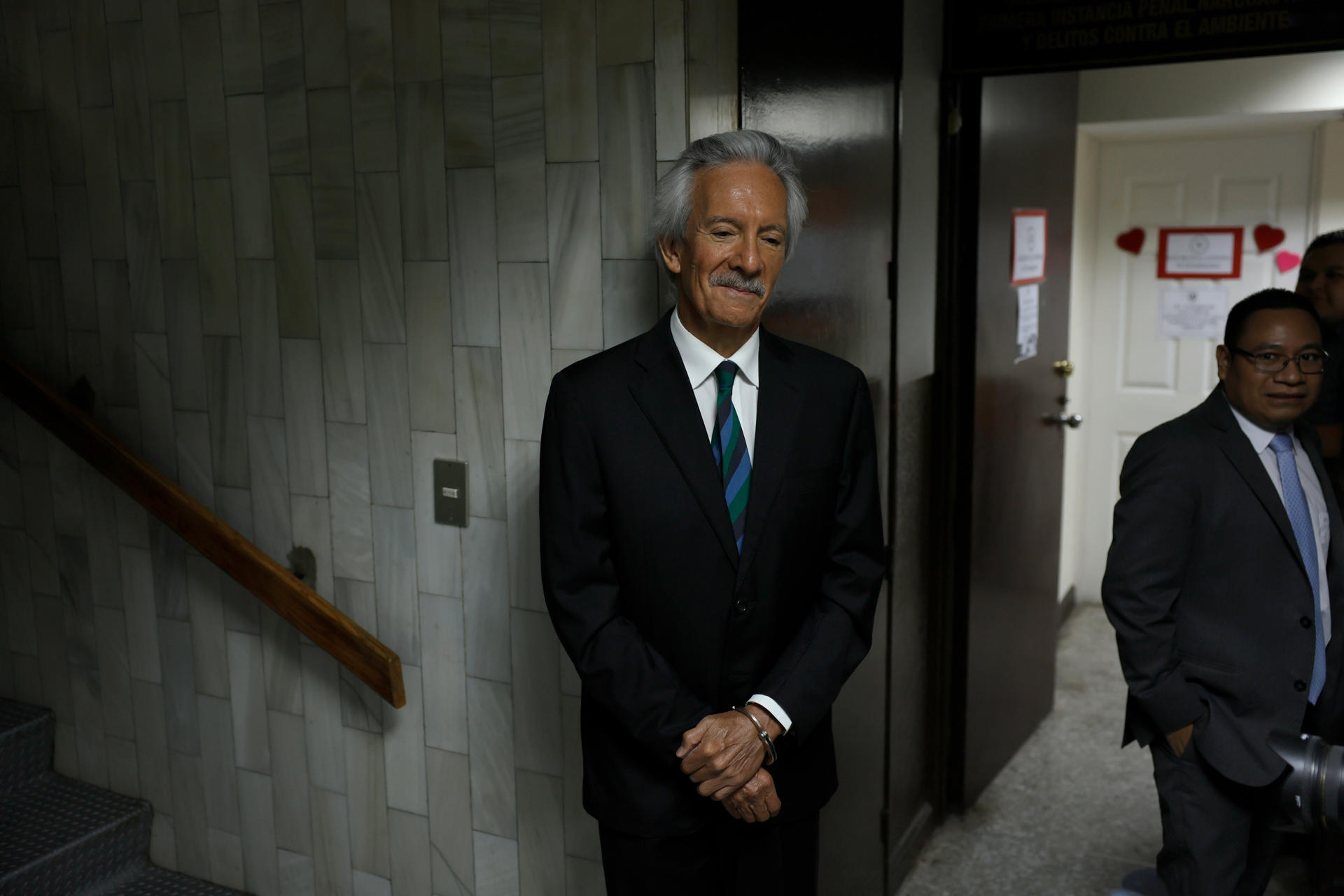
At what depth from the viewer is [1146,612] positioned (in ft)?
7.13

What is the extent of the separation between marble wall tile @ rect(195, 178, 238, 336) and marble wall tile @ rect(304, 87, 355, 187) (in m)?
0.26

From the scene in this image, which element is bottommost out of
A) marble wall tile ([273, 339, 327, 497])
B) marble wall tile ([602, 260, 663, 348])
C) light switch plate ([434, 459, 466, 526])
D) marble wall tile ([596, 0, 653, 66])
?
light switch plate ([434, 459, 466, 526])

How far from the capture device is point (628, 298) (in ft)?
6.56

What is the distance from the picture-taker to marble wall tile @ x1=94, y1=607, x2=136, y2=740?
107 inches

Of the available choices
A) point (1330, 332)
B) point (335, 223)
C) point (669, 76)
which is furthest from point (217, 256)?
point (1330, 332)

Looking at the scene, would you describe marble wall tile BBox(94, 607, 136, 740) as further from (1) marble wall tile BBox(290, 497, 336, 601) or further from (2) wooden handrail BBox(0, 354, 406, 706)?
(1) marble wall tile BBox(290, 497, 336, 601)

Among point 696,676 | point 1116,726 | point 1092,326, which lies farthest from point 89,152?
point 1092,326

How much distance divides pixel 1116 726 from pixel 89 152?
11.8 ft

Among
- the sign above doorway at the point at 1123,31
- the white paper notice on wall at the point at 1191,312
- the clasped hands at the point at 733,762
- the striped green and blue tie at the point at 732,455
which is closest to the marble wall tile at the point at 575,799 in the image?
the clasped hands at the point at 733,762

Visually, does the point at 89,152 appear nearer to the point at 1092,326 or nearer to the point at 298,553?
the point at 298,553

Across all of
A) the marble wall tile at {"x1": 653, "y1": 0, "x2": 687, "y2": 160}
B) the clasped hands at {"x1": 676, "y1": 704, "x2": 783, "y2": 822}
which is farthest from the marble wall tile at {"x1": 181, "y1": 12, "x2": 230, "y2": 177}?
the clasped hands at {"x1": 676, "y1": 704, "x2": 783, "y2": 822}

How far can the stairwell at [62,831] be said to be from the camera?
2451 mm

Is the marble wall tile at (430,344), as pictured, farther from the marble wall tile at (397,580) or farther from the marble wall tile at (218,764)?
the marble wall tile at (218,764)

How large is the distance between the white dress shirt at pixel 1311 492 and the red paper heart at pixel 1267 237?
2.60 meters
